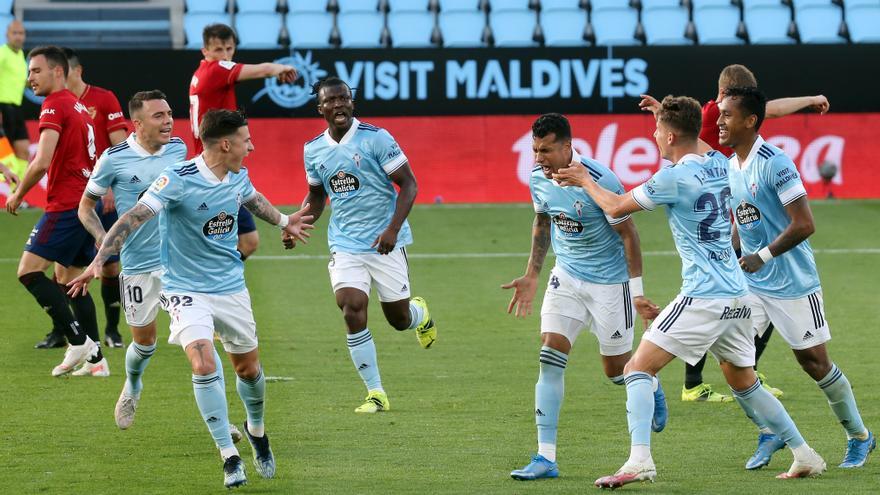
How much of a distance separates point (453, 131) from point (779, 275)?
13.1 meters

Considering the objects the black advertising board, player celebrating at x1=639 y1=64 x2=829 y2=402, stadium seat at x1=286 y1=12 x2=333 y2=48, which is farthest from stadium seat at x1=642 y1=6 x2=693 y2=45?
player celebrating at x1=639 y1=64 x2=829 y2=402

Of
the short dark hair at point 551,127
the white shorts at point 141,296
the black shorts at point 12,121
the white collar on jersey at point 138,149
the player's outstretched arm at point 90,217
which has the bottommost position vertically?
the white shorts at point 141,296

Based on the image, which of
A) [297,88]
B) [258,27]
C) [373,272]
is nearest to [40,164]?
[373,272]

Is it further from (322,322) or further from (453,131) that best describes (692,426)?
(453,131)

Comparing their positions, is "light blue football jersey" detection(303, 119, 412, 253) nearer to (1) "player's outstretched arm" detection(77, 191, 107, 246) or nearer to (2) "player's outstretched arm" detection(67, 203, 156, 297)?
(1) "player's outstretched arm" detection(77, 191, 107, 246)

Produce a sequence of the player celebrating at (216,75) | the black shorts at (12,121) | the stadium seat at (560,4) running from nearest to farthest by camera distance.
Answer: the player celebrating at (216,75) → the black shorts at (12,121) → the stadium seat at (560,4)

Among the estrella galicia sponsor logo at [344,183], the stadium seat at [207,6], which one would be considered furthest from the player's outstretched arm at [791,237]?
the stadium seat at [207,6]

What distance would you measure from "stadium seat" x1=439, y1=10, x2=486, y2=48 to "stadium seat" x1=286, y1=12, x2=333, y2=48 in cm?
184

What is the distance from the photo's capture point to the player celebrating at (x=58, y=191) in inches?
411

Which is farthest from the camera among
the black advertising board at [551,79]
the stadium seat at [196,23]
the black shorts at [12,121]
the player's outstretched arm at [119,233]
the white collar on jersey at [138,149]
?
the stadium seat at [196,23]

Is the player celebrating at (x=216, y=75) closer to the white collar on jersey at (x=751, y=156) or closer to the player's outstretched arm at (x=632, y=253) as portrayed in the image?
the player's outstretched arm at (x=632, y=253)

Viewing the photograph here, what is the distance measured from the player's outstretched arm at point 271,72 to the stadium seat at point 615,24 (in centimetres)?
1215

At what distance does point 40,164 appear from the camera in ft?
34.2

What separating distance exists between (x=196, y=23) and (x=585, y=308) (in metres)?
16.5
